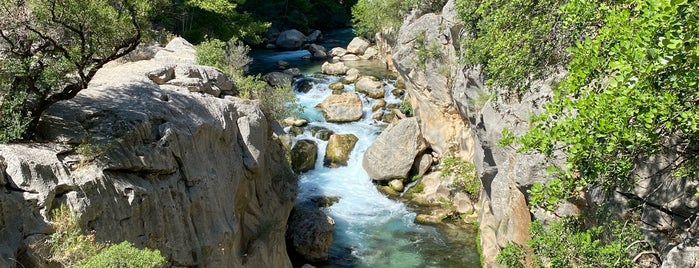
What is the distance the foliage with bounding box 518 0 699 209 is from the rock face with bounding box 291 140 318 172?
18.5 meters

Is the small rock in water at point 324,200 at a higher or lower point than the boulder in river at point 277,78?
lower

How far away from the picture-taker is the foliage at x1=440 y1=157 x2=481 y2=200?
71.7 feet

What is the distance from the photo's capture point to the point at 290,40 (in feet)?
153

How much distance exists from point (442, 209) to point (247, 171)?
10.1 m

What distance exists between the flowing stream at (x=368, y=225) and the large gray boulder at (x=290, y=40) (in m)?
17.9

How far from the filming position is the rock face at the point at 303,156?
84.5 ft

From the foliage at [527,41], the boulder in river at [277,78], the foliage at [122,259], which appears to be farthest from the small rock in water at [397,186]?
the foliage at [122,259]

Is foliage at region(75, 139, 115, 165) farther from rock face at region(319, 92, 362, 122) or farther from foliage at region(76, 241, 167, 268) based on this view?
rock face at region(319, 92, 362, 122)

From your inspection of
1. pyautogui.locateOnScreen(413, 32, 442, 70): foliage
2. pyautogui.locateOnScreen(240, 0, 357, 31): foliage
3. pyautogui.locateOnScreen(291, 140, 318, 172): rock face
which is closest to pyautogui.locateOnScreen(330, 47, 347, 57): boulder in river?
pyautogui.locateOnScreen(240, 0, 357, 31): foliage

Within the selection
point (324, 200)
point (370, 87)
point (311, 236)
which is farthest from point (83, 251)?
point (370, 87)

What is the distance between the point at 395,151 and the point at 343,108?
5716mm

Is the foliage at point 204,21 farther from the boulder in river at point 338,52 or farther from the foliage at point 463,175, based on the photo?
the foliage at point 463,175

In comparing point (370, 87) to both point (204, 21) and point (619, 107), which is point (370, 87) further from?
point (619, 107)

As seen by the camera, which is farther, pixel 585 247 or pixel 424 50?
pixel 424 50
